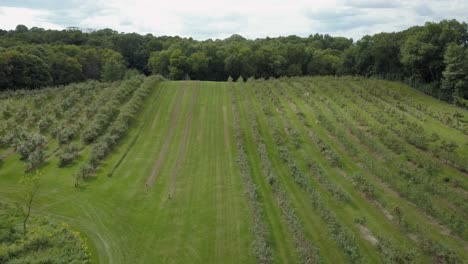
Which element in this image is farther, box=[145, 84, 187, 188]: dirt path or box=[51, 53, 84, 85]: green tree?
box=[51, 53, 84, 85]: green tree

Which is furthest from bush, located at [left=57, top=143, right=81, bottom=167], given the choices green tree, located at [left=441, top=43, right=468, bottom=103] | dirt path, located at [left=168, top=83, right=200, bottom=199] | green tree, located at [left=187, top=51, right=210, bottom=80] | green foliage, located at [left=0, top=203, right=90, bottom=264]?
green tree, located at [left=187, top=51, right=210, bottom=80]

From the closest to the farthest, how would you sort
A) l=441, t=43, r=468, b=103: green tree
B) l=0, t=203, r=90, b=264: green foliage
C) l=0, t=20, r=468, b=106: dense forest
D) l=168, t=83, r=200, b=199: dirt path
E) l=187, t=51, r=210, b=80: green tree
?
l=0, t=203, r=90, b=264: green foliage < l=168, t=83, r=200, b=199: dirt path < l=441, t=43, r=468, b=103: green tree < l=0, t=20, r=468, b=106: dense forest < l=187, t=51, r=210, b=80: green tree

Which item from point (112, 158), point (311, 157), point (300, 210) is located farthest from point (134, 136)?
point (300, 210)

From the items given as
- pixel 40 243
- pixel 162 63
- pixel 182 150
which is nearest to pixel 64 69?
pixel 162 63

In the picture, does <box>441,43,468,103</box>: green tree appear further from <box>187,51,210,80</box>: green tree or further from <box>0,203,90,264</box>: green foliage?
<box>0,203,90,264</box>: green foliage

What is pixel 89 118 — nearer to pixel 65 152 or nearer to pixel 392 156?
pixel 65 152

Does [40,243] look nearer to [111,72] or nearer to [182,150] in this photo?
[182,150]
